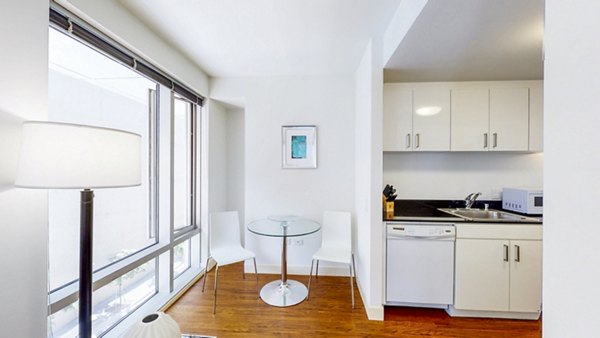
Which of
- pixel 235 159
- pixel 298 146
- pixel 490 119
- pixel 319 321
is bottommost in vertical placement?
pixel 319 321

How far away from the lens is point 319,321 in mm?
2105

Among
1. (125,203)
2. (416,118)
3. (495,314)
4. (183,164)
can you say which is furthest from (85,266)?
(495,314)

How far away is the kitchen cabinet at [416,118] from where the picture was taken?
2439mm

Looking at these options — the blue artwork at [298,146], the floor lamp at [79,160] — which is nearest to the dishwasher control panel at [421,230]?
the blue artwork at [298,146]

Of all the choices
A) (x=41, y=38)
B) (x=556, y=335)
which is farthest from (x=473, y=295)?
(x=41, y=38)

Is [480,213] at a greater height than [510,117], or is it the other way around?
[510,117]

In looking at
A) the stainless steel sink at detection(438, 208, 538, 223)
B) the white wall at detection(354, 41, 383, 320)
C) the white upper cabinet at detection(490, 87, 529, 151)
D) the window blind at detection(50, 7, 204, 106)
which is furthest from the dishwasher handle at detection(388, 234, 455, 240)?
the window blind at detection(50, 7, 204, 106)

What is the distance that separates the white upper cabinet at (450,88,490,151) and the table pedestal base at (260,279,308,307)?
2.18 meters

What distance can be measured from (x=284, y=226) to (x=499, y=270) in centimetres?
193

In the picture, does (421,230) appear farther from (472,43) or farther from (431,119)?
(472,43)

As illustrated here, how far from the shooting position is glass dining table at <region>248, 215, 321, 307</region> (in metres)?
2.38

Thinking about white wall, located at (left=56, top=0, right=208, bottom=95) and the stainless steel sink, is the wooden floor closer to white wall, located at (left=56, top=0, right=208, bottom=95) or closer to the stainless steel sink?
the stainless steel sink

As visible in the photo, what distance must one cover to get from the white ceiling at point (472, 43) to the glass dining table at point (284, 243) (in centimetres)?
174

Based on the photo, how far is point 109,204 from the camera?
1858 millimetres
